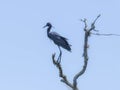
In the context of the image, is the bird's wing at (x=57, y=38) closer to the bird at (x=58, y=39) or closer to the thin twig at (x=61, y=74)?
the bird at (x=58, y=39)

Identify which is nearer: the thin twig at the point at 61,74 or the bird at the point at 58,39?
the thin twig at the point at 61,74

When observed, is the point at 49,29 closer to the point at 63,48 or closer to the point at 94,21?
the point at 63,48

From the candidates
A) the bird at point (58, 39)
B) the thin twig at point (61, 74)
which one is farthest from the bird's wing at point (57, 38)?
the thin twig at point (61, 74)

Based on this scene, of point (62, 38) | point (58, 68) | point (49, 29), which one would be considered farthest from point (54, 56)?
point (49, 29)

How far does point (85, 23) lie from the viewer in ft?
102

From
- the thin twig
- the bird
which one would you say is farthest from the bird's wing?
the thin twig

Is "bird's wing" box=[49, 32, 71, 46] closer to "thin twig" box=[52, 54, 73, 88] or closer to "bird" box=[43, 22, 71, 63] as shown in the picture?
"bird" box=[43, 22, 71, 63]

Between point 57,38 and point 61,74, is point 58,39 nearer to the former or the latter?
point 57,38

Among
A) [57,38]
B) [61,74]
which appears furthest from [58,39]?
[61,74]

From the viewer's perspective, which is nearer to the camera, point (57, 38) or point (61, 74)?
point (61, 74)

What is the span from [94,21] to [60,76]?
2.89m

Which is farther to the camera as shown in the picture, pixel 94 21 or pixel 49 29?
pixel 49 29

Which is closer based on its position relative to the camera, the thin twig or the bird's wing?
the thin twig

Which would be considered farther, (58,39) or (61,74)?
(58,39)
